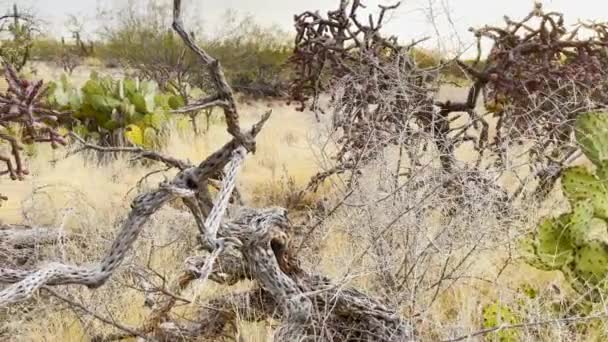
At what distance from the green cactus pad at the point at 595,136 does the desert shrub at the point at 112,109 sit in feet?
20.8

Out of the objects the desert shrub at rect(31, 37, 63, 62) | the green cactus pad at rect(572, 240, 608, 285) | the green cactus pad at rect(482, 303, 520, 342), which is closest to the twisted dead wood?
the green cactus pad at rect(482, 303, 520, 342)

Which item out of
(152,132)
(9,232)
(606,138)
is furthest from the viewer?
(152,132)

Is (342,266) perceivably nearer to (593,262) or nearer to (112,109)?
(593,262)

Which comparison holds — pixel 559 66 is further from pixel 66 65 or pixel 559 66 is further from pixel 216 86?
pixel 66 65

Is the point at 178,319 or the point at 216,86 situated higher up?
the point at 216,86

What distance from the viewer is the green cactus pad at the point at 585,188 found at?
3984 millimetres

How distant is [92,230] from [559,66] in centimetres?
339

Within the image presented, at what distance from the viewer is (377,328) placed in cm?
308

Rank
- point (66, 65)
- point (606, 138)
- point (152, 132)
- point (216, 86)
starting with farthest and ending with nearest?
point (66, 65) → point (152, 132) → point (606, 138) → point (216, 86)

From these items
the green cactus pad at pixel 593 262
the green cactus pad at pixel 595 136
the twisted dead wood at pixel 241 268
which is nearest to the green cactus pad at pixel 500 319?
the twisted dead wood at pixel 241 268

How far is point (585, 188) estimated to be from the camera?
4055 mm

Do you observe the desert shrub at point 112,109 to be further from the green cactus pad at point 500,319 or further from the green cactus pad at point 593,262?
the green cactus pad at point 500,319

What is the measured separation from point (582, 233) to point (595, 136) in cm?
57

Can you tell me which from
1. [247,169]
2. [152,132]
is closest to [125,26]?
[152,132]
